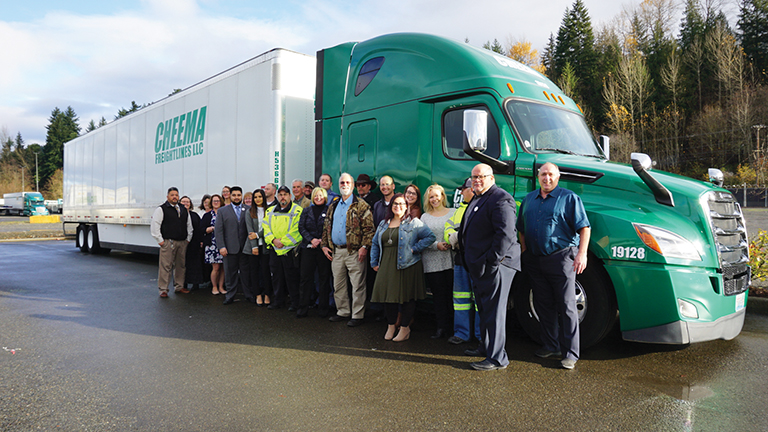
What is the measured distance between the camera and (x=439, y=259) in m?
5.68

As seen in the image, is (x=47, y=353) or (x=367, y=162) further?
(x=367, y=162)

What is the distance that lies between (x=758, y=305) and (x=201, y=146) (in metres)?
9.75

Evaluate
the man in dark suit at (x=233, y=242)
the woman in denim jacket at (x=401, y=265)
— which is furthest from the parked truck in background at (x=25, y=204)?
the woman in denim jacket at (x=401, y=265)

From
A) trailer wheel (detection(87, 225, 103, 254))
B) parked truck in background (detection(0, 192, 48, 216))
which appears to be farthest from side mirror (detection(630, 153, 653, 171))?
parked truck in background (detection(0, 192, 48, 216))

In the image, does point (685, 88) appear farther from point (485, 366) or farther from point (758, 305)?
point (485, 366)

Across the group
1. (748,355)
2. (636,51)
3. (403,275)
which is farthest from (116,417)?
(636,51)

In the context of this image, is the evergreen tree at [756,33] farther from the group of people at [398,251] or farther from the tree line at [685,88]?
the group of people at [398,251]

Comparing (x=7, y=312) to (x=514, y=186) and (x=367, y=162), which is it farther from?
(x=514, y=186)

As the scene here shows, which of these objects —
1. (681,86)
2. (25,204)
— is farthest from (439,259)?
(25,204)

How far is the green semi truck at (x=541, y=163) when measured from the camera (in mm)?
4387

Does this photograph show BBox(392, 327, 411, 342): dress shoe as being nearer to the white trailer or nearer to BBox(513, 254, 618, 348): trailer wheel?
BBox(513, 254, 618, 348): trailer wheel

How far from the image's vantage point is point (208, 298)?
8453 mm

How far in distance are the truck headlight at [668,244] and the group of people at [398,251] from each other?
1.73ft

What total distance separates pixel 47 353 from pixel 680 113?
160ft
